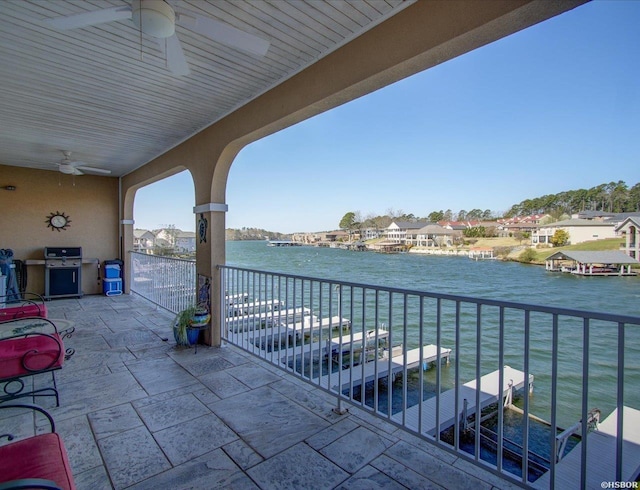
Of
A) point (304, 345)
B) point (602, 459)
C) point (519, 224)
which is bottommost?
point (602, 459)

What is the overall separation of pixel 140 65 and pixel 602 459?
507 centimetres

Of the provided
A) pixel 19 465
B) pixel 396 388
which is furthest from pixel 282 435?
pixel 396 388

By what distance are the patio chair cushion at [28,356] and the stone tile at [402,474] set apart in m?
2.45

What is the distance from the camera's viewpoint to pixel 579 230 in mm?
4242

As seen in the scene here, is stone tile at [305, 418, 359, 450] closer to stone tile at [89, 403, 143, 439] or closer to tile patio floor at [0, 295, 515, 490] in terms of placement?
tile patio floor at [0, 295, 515, 490]

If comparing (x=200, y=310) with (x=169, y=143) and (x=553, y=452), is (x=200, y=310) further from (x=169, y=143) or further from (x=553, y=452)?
(x=553, y=452)

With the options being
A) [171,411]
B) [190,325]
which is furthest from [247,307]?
[171,411]

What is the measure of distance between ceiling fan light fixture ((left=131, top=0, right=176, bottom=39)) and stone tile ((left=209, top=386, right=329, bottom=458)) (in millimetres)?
2496

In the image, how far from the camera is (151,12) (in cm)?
167

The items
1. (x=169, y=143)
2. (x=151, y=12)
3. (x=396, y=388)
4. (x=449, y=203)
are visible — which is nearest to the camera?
(x=151, y=12)

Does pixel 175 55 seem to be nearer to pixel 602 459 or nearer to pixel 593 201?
pixel 602 459

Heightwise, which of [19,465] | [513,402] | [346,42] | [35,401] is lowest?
[513,402]

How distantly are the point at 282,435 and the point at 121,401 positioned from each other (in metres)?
1.42

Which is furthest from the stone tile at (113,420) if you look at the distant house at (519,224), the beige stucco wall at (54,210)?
the distant house at (519,224)
